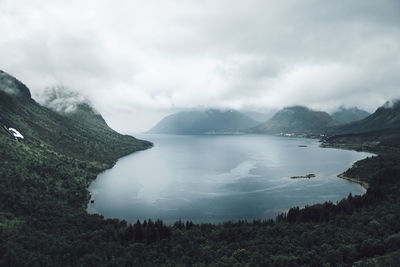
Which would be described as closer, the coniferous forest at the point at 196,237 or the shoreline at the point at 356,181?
the coniferous forest at the point at 196,237

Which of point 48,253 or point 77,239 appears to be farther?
point 77,239

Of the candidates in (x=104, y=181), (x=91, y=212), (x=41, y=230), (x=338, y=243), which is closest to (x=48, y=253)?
(x=41, y=230)

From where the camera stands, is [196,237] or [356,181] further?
[356,181]

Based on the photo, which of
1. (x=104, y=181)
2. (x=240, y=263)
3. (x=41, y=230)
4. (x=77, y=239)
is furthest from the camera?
(x=104, y=181)

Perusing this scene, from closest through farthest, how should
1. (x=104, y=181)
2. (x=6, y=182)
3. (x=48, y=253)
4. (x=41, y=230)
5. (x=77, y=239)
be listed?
(x=48, y=253) < (x=77, y=239) < (x=41, y=230) < (x=6, y=182) < (x=104, y=181)

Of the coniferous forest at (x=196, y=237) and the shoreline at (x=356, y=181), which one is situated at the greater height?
the shoreline at (x=356, y=181)

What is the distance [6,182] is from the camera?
133375 mm

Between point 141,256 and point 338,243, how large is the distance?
2334 inches

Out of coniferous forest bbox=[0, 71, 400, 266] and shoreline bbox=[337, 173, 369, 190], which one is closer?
coniferous forest bbox=[0, 71, 400, 266]

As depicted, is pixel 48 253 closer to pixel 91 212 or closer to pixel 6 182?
pixel 91 212

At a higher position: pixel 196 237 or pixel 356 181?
pixel 356 181

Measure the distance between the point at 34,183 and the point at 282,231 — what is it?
127 m

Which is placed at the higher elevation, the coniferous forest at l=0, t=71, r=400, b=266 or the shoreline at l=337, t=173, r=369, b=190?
the shoreline at l=337, t=173, r=369, b=190

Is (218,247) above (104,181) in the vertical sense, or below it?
below
